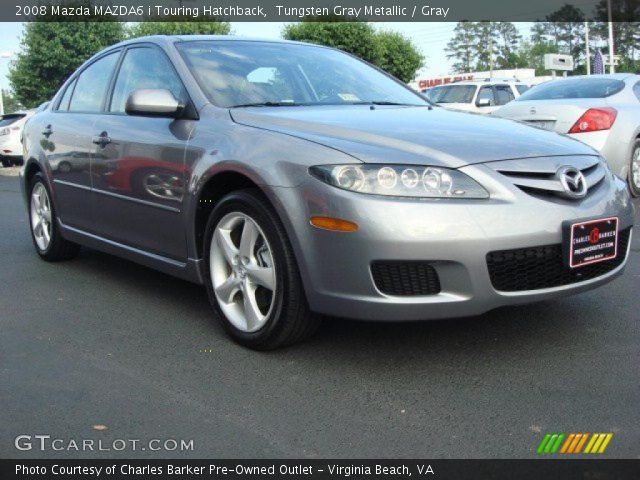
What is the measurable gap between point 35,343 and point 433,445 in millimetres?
2181

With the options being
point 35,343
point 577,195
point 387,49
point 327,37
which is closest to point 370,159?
point 577,195

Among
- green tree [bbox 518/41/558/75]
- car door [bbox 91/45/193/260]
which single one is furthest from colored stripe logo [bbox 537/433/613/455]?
green tree [bbox 518/41/558/75]

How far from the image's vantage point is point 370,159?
314 centimetres

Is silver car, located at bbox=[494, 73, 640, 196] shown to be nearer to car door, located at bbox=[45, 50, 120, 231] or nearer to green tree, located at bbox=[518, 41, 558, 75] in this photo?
car door, located at bbox=[45, 50, 120, 231]

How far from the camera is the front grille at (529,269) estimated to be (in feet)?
10.2

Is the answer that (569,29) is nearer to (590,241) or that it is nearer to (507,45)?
(507,45)

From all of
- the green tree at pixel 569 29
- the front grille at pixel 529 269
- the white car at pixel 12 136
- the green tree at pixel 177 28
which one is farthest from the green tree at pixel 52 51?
the green tree at pixel 569 29

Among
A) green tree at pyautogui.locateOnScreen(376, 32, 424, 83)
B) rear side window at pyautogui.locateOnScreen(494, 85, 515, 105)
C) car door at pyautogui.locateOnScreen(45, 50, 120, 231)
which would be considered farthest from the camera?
green tree at pyautogui.locateOnScreen(376, 32, 424, 83)

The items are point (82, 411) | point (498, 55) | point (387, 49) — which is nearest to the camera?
point (82, 411)

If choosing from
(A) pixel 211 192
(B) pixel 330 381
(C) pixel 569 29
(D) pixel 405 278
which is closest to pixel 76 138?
(A) pixel 211 192

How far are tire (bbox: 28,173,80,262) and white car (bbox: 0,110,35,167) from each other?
503 inches

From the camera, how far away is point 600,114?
8.07 m

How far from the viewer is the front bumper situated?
9.89 ft
